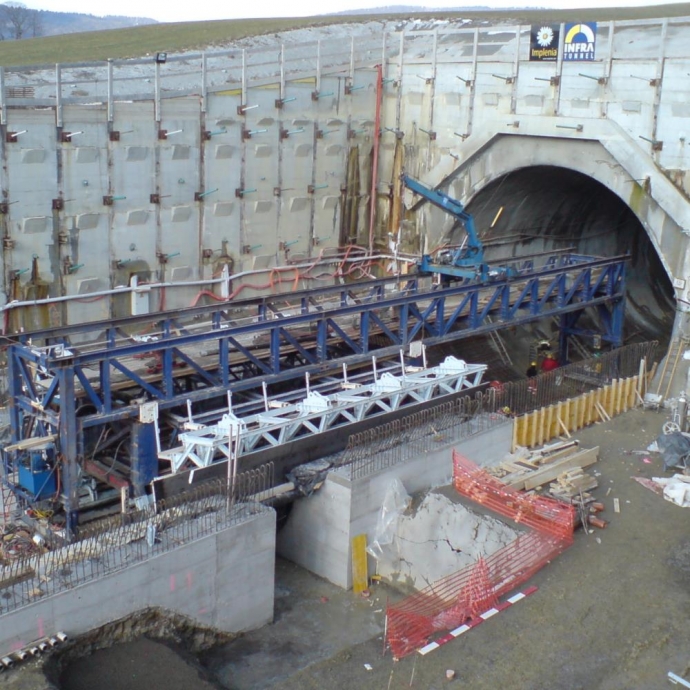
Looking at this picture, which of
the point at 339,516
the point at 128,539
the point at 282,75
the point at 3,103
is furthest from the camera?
the point at 282,75

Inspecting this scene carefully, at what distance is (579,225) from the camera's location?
25750 mm

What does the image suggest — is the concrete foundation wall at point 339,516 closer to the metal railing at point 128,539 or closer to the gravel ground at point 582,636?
the metal railing at point 128,539

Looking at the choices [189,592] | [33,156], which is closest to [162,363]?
[189,592]

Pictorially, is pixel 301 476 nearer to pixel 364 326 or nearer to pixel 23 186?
pixel 364 326

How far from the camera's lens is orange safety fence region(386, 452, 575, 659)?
11859mm

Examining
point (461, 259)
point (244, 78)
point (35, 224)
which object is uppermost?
point (244, 78)

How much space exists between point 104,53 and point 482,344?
17.8 meters

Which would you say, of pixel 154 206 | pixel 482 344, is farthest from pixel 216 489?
pixel 482 344

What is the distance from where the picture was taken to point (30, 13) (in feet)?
336

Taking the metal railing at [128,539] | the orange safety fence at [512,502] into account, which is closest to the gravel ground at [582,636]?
the orange safety fence at [512,502]

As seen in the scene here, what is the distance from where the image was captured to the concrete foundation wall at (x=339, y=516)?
1391 cm

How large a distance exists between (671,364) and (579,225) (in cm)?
749

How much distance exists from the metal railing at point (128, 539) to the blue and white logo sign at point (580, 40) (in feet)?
39.6

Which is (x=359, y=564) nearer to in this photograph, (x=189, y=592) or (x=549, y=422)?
(x=189, y=592)
